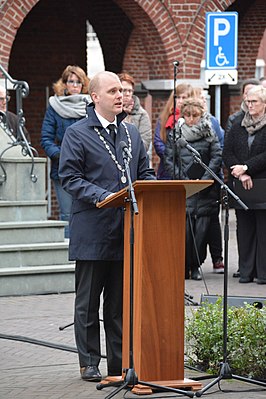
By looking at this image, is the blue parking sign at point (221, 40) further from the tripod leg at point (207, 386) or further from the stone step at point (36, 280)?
the tripod leg at point (207, 386)

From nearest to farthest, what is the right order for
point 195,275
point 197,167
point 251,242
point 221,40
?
point 197,167 → point 251,242 → point 195,275 → point 221,40

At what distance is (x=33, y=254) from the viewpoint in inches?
483

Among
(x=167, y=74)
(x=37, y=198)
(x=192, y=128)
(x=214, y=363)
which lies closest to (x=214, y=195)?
(x=192, y=128)

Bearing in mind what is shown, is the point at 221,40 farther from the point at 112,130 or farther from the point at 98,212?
the point at 98,212

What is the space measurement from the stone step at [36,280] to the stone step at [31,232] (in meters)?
0.39

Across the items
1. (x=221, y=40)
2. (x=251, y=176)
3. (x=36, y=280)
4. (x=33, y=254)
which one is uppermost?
(x=221, y=40)

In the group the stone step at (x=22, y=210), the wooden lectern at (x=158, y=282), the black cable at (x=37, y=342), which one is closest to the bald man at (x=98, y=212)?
the wooden lectern at (x=158, y=282)

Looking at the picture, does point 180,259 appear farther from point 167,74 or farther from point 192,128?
point 167,74

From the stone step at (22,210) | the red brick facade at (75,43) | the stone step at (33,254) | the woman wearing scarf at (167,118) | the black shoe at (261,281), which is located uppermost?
the red brick facade at (75,43)

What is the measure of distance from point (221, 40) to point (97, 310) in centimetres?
877

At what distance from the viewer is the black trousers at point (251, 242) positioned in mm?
13016

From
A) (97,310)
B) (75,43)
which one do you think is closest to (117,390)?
(97,310)

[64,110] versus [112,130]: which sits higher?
[64,110]

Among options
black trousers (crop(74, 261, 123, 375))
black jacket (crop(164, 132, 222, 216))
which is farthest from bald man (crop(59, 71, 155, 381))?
black jacket (crop(164, 132, 222, 216))
